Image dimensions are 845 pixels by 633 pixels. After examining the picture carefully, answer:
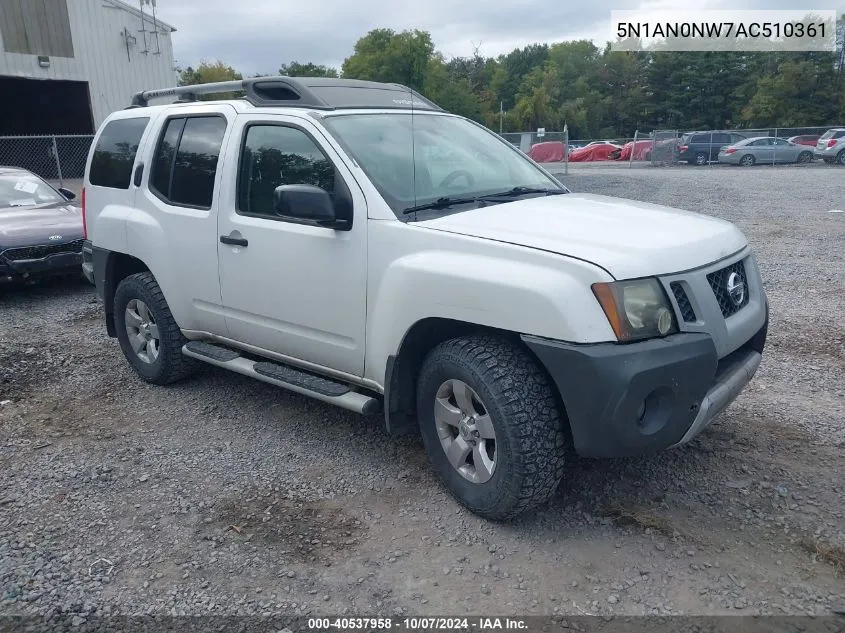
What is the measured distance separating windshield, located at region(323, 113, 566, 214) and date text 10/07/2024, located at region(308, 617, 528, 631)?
1891 mm

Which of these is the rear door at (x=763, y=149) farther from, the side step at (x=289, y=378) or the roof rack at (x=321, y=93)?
the side step at (x=289, y=378)

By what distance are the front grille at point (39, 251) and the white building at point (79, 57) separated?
44.0 ft

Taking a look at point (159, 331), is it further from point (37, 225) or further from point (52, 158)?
point (52, 158)

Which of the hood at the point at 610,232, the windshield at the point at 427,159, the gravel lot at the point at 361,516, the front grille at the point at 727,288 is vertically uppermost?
the windshield at the point at 427,159

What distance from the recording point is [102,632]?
2.81 m

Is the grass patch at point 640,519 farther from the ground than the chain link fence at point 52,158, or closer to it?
farther from the ground

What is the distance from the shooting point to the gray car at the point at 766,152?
94.3ft

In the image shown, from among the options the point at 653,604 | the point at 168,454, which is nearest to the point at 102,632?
the point at 168,454

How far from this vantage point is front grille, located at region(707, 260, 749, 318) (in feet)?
11.0

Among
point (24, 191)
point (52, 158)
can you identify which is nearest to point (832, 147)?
point (52, 158)

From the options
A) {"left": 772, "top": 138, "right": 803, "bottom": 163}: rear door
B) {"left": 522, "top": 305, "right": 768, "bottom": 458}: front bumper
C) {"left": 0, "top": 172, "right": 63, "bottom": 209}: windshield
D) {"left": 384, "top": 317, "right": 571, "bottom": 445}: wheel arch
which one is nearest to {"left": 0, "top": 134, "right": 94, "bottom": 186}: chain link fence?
{"left": 0, "top": 172, "right": 63, "bottom": 209}: windshield

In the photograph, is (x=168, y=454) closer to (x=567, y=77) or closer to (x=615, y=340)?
(x=615, y=340)

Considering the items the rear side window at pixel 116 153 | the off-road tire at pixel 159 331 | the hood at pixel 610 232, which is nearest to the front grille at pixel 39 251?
the rear side window at pixel 116 153

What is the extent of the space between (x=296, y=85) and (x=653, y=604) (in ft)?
11.0
